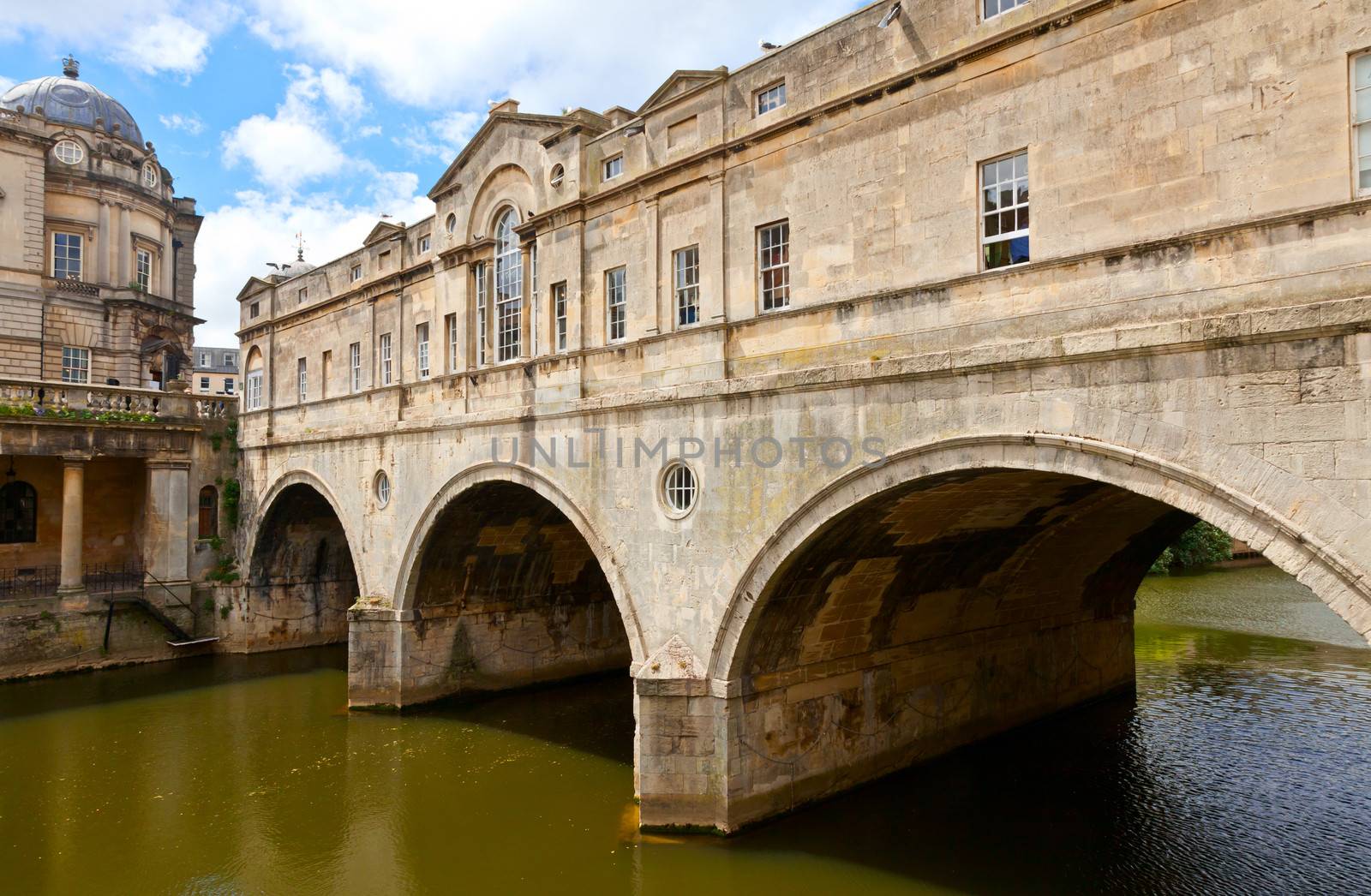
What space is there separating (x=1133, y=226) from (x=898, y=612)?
6.49 meters

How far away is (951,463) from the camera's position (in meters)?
8.96

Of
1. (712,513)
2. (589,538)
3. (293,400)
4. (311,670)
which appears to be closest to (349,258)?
(293,400)

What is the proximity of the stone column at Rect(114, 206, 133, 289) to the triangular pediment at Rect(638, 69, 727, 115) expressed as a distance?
25528 millimetres

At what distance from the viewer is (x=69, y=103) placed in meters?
33.1

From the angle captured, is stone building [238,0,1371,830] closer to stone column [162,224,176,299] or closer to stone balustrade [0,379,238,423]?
stone balustrade [0,379,238,423]

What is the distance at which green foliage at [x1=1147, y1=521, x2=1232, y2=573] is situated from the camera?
3541 cm

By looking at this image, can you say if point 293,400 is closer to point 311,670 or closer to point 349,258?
point 349,258

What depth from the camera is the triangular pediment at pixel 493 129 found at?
14914mm

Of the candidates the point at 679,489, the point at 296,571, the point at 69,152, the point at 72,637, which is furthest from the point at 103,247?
the point at 679,489

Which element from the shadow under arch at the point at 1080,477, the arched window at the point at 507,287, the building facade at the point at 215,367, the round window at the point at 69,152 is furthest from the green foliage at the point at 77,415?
the building facade at the point at 215,367

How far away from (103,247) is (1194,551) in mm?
41188

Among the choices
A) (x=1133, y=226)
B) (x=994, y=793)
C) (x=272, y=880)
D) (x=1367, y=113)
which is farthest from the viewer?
(x=994, y=793)

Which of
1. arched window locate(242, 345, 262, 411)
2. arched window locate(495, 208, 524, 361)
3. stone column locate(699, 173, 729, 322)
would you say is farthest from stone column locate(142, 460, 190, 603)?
stone column locate(699, 173, 729, 322)

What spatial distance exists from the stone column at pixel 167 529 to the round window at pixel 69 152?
13399mm
